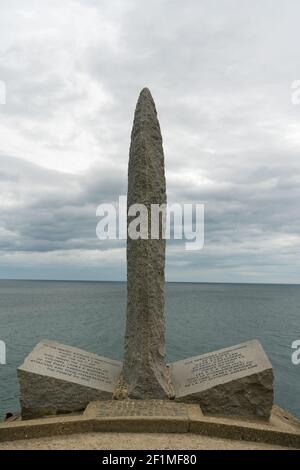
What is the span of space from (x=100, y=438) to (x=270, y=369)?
316cm

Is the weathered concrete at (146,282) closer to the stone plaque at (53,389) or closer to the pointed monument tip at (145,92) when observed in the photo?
the pointed monument tip at (145,92)

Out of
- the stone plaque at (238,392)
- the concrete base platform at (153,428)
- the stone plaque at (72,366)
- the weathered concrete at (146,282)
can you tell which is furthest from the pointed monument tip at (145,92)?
the concrete base platform at (153,428)

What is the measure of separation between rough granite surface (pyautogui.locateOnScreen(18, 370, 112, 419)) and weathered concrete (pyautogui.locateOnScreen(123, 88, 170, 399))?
37.4 inches

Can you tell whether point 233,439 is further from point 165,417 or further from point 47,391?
point 47,391

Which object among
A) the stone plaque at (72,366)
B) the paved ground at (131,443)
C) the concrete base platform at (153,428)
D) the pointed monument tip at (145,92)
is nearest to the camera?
the paved ground at (131,443)

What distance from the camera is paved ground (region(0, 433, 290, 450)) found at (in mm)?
6180

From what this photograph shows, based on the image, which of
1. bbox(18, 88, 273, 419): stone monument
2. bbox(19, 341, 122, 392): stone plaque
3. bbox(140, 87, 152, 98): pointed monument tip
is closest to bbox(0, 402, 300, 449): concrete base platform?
bbox(18, 88, 273, 419): stone monument

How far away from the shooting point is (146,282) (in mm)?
8422

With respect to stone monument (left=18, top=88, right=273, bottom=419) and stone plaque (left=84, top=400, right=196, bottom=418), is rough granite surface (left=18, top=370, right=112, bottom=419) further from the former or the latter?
stone plaque (left=84, top=400, right=196, bottom=418)

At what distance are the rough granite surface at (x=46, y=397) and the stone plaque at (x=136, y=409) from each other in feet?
1.28

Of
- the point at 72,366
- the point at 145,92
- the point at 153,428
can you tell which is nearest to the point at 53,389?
the point at 72,366

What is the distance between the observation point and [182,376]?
8.84 m

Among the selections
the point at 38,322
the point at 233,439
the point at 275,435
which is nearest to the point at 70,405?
the point at 233,439

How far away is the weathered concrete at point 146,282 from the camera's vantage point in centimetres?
819
